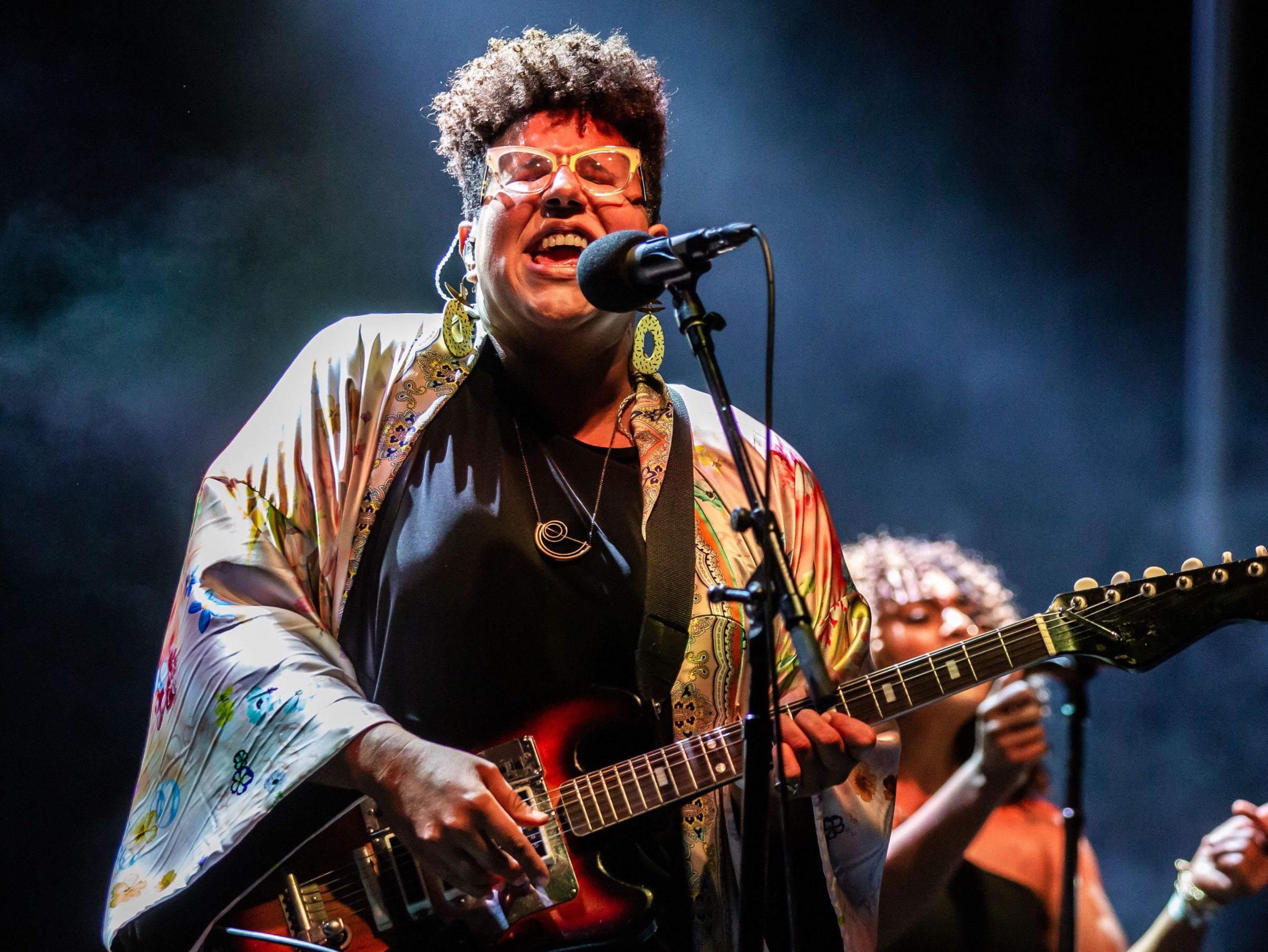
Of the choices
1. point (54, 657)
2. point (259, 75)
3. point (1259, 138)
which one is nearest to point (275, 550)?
point (54, 657)

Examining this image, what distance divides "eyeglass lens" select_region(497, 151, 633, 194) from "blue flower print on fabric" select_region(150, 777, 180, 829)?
120cm

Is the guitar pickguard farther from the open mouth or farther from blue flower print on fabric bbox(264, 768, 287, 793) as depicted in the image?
the open mouth

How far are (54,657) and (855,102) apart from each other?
9.21ft

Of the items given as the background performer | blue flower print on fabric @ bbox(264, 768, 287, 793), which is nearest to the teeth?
blue flower print on fabric @ bbox(264, 768, 287, 793)

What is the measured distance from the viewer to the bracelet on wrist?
2447mm

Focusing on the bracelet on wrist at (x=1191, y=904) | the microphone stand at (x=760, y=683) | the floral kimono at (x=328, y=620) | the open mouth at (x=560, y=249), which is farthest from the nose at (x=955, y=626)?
the microphone stand at (x=760, y=683)

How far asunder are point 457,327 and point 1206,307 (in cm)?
276

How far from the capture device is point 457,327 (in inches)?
83.0

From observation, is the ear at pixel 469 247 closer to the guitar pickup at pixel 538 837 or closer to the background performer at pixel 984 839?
the guitar pickup at pixel 538 837

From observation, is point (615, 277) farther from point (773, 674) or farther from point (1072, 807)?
point (1072, 807)

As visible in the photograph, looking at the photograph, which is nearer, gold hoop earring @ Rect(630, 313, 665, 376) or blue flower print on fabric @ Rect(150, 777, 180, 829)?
blue flower print on fabric @ Rect(150, 777, 180, 829)

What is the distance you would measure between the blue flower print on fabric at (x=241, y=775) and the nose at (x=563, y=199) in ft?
3.52

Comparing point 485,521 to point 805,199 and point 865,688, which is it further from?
point 805,199

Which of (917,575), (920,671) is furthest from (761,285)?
(920,671)
